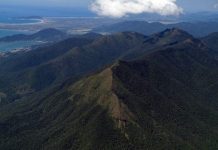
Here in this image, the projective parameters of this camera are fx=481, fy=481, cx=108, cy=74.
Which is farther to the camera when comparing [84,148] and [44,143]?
[44,143]

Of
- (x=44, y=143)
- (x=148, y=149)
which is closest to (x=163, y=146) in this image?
(x=148, y=149)

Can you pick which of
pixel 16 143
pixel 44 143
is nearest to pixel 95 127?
pixel 44 143

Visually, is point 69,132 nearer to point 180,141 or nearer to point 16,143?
point 16,143

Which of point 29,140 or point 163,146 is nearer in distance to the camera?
point 163,146

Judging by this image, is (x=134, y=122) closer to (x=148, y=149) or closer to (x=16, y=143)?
(x=148, y=149)

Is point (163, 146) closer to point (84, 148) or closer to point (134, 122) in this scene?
point (134, 122)

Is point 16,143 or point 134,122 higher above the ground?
point 134,122

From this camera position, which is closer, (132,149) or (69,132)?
(132,149)

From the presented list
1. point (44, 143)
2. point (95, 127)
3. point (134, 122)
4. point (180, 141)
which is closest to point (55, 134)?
point (44, 143)
